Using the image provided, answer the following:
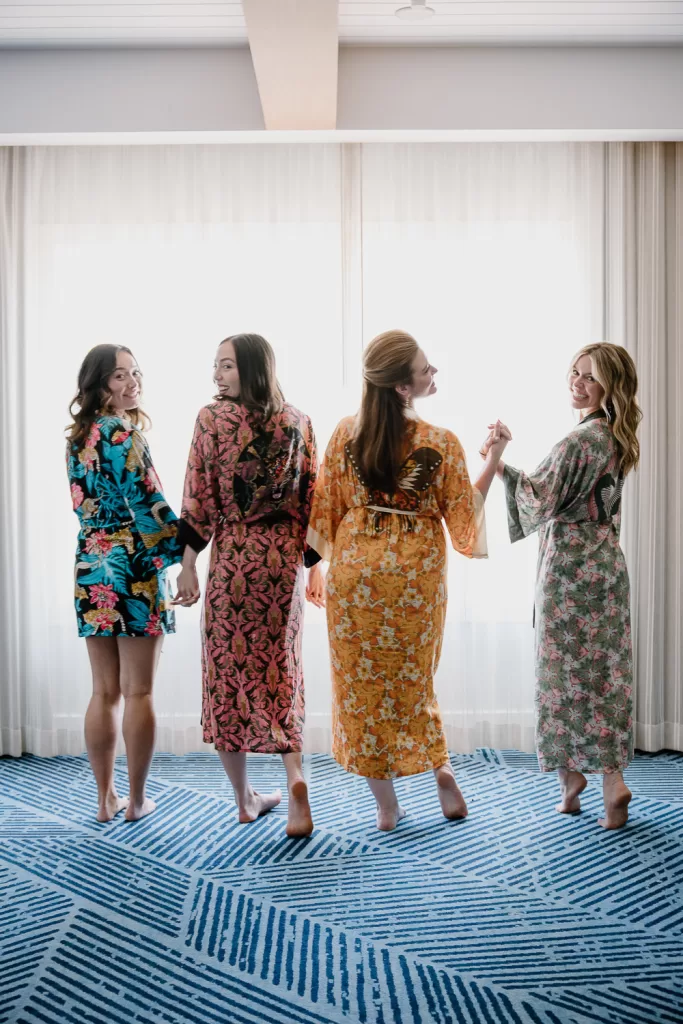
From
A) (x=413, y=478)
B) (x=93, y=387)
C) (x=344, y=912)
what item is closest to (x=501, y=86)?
(x=413, y=478)

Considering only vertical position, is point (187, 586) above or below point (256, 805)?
above

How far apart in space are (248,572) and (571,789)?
1.30 metres

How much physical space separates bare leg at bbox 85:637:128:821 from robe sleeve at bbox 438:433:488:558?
1.17 meters

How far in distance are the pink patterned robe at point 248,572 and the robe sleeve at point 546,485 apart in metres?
0.71

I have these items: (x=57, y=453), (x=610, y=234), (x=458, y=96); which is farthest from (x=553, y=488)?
(x=57, y=453)

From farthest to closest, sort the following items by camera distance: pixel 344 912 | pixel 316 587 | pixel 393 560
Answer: pixel 316 587
pixel 393 560
pixel 344 912

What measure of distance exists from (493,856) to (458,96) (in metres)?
2.64

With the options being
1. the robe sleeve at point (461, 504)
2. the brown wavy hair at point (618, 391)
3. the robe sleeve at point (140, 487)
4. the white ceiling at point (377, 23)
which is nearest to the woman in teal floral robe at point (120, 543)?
the robe sleeve at point (140, 487)

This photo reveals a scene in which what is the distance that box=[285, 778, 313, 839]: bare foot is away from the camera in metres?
2.56

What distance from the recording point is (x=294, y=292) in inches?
133

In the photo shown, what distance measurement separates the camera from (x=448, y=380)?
337cm

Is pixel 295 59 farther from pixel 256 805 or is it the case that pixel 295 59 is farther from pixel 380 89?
pixel 256 805

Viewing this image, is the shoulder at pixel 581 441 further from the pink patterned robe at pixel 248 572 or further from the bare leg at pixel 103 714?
the bare leg at pixel 103 714

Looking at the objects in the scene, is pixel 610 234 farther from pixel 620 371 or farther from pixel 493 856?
pixel 493 856
